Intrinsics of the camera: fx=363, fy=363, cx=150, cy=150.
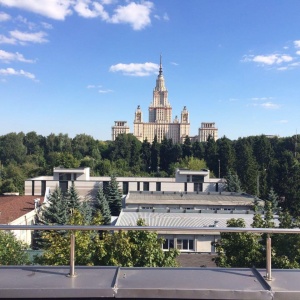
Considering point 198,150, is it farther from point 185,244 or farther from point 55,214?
point 185,244

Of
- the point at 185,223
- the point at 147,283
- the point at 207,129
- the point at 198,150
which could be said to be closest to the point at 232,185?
the point at 185,223

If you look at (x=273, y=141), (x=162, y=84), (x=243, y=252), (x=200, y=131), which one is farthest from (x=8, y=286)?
(x=162, y=84)

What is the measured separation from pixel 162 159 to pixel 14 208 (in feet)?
153

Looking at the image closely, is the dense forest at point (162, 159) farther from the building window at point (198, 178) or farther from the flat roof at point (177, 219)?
the flat roof at point (177, 219)

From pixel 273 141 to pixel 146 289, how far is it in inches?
3278

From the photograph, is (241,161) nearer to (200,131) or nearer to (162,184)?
(162,184)

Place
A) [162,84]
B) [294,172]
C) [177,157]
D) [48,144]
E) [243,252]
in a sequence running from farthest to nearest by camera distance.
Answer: [162,84] < [48,144] < [177,157] < [294,172] < [243,252]

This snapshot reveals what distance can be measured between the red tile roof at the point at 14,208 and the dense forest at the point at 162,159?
11934mm

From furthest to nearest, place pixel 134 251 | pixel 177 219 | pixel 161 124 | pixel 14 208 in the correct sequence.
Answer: pixel 161 124
pixel 14 208
pixel 177 219
pixel 134 251

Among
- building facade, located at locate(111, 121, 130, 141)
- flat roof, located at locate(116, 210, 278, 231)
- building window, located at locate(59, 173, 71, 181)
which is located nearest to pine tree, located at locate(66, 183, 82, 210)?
flat roof, located at locate(116, 210, 278, 231)

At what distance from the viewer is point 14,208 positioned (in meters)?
25.6

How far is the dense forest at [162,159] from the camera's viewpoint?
39250mm

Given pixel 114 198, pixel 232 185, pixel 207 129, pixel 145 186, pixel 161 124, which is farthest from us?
pixel 161 124

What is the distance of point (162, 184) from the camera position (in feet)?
124
